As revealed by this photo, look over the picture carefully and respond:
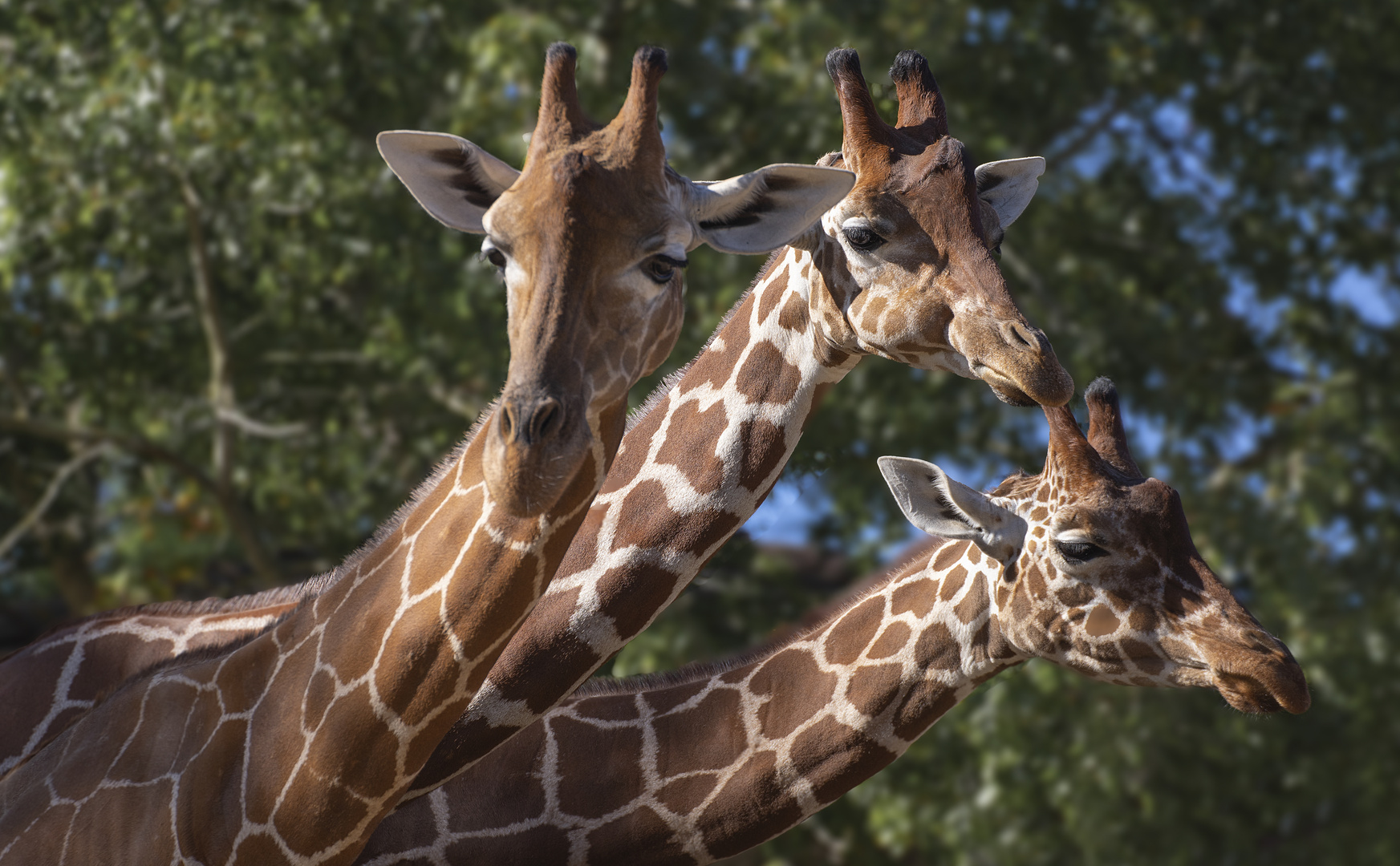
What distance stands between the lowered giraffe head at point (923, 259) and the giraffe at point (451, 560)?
234 millimetres

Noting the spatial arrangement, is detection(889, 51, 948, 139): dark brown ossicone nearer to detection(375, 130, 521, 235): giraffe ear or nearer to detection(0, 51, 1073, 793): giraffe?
detection(0, 51, 1073, 793): giraffe

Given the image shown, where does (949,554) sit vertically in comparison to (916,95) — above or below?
below

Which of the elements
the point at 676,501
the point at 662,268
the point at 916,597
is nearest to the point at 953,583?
the point at 916,597

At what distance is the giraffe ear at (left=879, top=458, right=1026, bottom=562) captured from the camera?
164 inches

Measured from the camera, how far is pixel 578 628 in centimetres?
377

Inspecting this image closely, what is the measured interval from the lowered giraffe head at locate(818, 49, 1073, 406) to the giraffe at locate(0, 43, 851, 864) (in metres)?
0.23

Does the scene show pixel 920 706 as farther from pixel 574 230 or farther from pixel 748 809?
pixel 574 230

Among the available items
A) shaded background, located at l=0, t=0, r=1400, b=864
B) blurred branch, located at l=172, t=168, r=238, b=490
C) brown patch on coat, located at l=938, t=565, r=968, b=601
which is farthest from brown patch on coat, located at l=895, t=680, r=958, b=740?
blurred branch, located at l=172, t=168, r=238, b=490

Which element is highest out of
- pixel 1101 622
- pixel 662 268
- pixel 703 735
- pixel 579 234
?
pixel 579 234

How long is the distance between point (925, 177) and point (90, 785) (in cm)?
245

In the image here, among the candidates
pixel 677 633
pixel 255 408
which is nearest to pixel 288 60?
pixel 255 408

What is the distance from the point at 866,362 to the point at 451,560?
23.6 feet

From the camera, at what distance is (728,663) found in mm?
4359

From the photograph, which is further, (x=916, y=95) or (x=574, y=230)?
(x=916, y=95)
